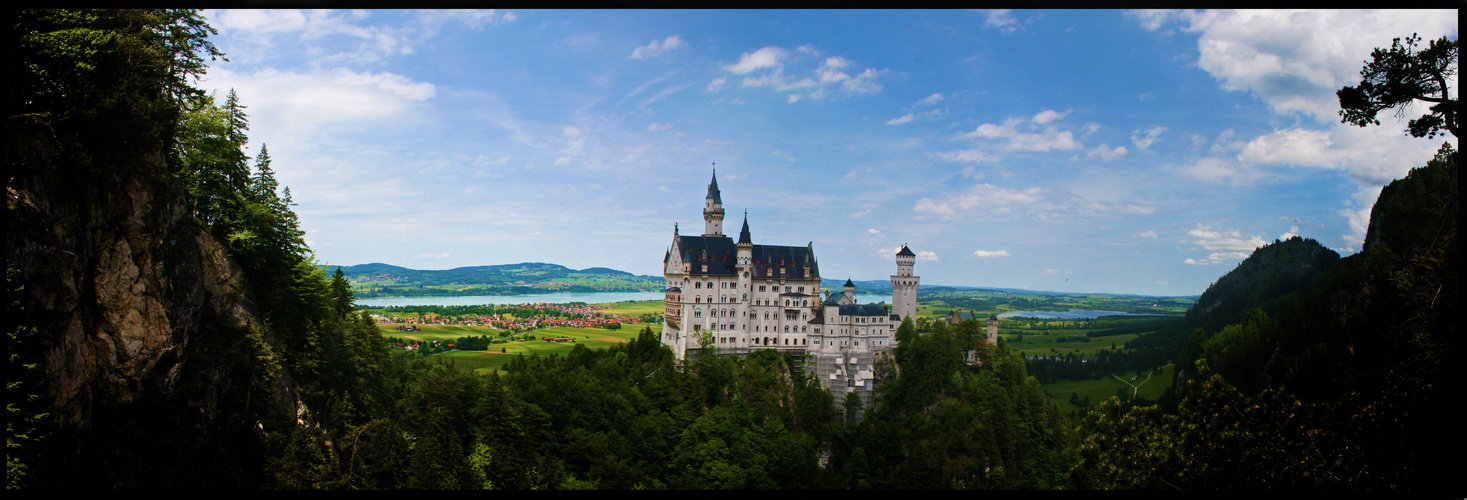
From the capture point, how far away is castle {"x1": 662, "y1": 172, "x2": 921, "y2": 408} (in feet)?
155

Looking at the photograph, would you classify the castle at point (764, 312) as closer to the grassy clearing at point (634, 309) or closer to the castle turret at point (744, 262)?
the castle turret at point (744, 262)

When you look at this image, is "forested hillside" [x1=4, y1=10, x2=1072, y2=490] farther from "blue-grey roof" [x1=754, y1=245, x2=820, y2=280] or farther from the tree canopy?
the tree canopy

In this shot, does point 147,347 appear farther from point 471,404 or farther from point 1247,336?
point 1247,336

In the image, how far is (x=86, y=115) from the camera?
15.5 metres

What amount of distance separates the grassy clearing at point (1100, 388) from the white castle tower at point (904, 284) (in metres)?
24.8

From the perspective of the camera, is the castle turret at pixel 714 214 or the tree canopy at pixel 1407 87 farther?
the castle turret at pixel 714 214

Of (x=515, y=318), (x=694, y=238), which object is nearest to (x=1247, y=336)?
(x=694, y=238)

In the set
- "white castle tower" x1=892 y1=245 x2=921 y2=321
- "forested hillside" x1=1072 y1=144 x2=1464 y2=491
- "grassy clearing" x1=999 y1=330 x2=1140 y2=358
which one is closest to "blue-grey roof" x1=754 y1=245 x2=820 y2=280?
"white castle tower" x1=892 y1=245 x2=921 y2=321

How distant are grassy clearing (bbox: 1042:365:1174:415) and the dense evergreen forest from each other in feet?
102

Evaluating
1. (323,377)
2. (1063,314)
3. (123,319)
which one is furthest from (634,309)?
(123,319)

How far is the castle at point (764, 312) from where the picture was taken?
1857 inches

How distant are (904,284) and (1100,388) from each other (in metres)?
39.7

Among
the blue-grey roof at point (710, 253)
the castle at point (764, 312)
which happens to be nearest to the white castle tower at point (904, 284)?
the castle at point (764, 312)
